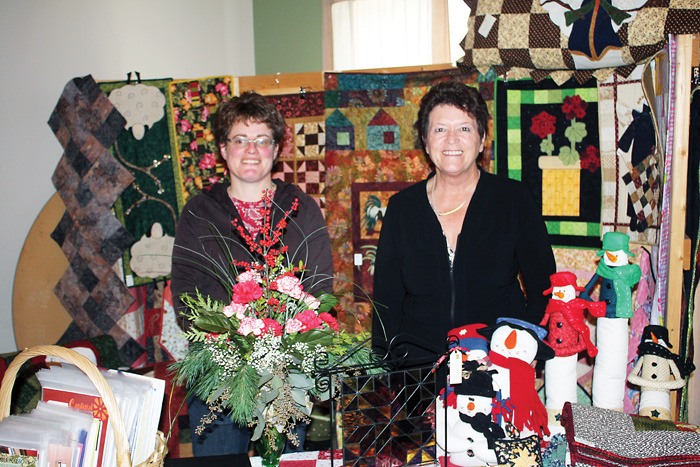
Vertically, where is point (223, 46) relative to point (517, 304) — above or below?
above

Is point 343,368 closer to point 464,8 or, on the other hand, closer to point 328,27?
point 464,8

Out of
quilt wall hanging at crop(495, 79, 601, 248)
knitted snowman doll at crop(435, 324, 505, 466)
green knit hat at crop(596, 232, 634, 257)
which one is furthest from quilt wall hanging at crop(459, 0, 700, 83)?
knitted snowman doll at crop(435, 324, 505, 466)

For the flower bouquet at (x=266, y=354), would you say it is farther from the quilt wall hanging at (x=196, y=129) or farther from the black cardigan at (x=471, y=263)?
the quilt wall hanging at (x=196, y=129)

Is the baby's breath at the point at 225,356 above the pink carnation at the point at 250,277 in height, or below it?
below

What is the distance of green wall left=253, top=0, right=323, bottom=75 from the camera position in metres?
4.45

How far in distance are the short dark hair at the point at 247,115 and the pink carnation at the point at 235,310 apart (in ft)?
3.15

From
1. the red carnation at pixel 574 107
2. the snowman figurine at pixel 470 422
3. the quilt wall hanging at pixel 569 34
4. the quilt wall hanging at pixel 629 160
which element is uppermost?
the quilt wall hanging at pixel 569 34

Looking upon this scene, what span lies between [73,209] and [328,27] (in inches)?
78.5

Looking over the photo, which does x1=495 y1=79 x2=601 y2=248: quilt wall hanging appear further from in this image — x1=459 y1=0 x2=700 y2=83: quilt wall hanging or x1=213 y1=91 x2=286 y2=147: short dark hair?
x1=213 y1=91 x2=286 y2=147: short dark hair

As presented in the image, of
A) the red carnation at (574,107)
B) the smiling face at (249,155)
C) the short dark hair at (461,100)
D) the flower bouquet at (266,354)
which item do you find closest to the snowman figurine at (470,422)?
the flower bouquet at (266,354)

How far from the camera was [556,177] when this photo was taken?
2865 mm

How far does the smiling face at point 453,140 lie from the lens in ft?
6.80

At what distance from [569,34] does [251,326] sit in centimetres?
188

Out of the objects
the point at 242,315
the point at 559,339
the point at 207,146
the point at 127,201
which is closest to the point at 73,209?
the point at 127,201
